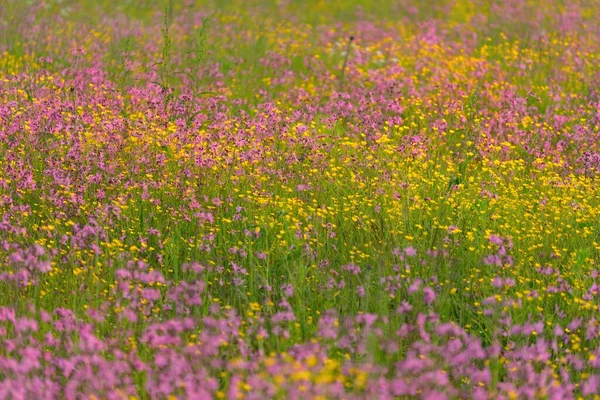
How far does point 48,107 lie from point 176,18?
637 centimetres

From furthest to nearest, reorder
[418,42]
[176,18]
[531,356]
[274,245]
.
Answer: [176,18], [418,42], [274,245], [531,356]

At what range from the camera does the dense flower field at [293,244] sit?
3.12 meters

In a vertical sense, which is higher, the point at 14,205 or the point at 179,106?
the point at 179,106

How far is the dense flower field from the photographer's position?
3.12m

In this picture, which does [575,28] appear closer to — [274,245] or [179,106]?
[179,106]

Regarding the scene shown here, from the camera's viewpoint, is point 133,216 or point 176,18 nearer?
point 133,216

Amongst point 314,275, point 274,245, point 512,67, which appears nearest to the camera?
point 314,275

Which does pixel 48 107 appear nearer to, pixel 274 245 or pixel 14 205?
pixel 14 205

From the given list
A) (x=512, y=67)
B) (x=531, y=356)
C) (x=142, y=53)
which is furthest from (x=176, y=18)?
(x=531, y=356)

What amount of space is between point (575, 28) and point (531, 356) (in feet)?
25.7

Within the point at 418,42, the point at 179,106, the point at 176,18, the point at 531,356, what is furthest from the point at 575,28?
the point at 531,356

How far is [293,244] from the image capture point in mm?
4031

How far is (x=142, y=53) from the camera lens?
29.0ft

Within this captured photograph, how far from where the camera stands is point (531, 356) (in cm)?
336
